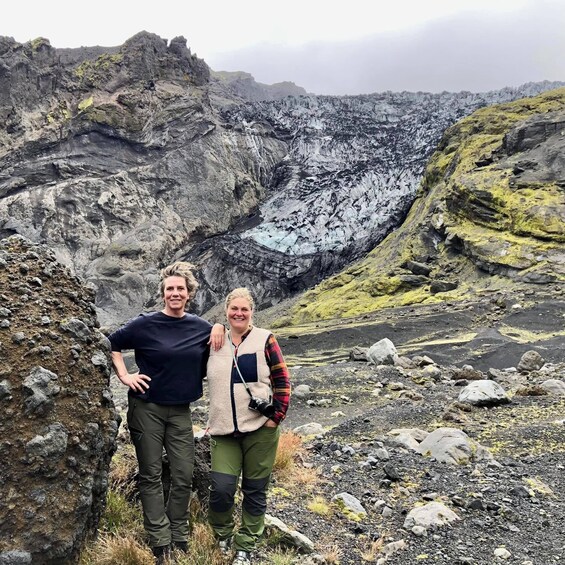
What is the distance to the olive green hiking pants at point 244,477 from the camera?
3902mm

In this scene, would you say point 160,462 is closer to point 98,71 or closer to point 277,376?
point 277,376

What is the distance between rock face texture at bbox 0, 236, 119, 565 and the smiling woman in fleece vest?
0.78m

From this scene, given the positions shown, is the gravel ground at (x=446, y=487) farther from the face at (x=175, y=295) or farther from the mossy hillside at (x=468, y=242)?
the mossy hillside at (x=468, y=242)

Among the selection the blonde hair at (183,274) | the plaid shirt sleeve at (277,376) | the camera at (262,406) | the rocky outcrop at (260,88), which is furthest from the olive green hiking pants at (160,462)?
the rocky outcrop at (260,88)

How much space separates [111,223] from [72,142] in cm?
1487

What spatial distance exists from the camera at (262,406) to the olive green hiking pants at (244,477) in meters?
0.15

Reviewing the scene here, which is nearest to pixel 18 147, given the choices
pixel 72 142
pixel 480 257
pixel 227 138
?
pixel 72 142

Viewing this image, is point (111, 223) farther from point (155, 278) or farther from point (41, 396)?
point (41, 396)

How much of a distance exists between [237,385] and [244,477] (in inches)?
28.6

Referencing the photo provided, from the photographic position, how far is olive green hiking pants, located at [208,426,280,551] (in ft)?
12.8

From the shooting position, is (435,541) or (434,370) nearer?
(435,541)

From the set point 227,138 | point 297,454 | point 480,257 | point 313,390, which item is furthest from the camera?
point 227,138

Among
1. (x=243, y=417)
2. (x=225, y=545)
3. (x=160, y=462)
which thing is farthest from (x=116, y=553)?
(x=243, y=417)

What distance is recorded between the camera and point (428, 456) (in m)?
6.86
